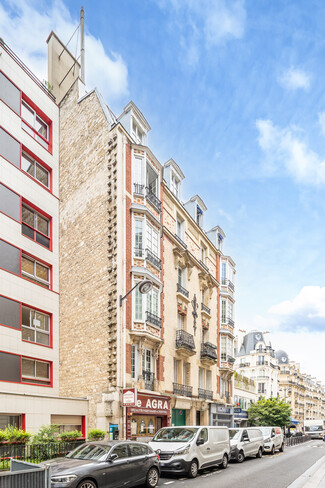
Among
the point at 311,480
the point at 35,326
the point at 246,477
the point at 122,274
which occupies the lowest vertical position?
the point at 246,477

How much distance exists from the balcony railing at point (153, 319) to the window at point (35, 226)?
717 cm

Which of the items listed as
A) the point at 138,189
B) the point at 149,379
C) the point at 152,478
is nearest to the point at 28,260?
the point at 138,189

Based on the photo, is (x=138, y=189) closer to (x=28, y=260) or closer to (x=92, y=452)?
(x=28, y=260)

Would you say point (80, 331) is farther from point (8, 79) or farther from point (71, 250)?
point (8, 79)

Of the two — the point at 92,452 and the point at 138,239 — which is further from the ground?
the point at 138,239

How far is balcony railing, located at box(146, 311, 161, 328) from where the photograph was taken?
24.7 meters

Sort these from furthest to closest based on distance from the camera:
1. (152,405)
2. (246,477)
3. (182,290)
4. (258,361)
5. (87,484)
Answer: (258,361) → (182,290) → (152,405) → (246,477) → (87,484)

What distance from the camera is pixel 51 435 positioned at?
17.9 metres

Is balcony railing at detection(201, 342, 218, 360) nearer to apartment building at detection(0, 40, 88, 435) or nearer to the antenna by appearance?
apartment building at detection(0, 40, 88, 435)

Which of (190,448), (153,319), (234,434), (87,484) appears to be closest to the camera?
(87,484)

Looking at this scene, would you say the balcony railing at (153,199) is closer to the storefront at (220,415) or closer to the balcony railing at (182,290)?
the balcony railing at (182,290)

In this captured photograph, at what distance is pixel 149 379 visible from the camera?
25.3m

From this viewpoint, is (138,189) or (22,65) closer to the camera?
(22,65)

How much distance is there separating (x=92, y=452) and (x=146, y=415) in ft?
41.9
